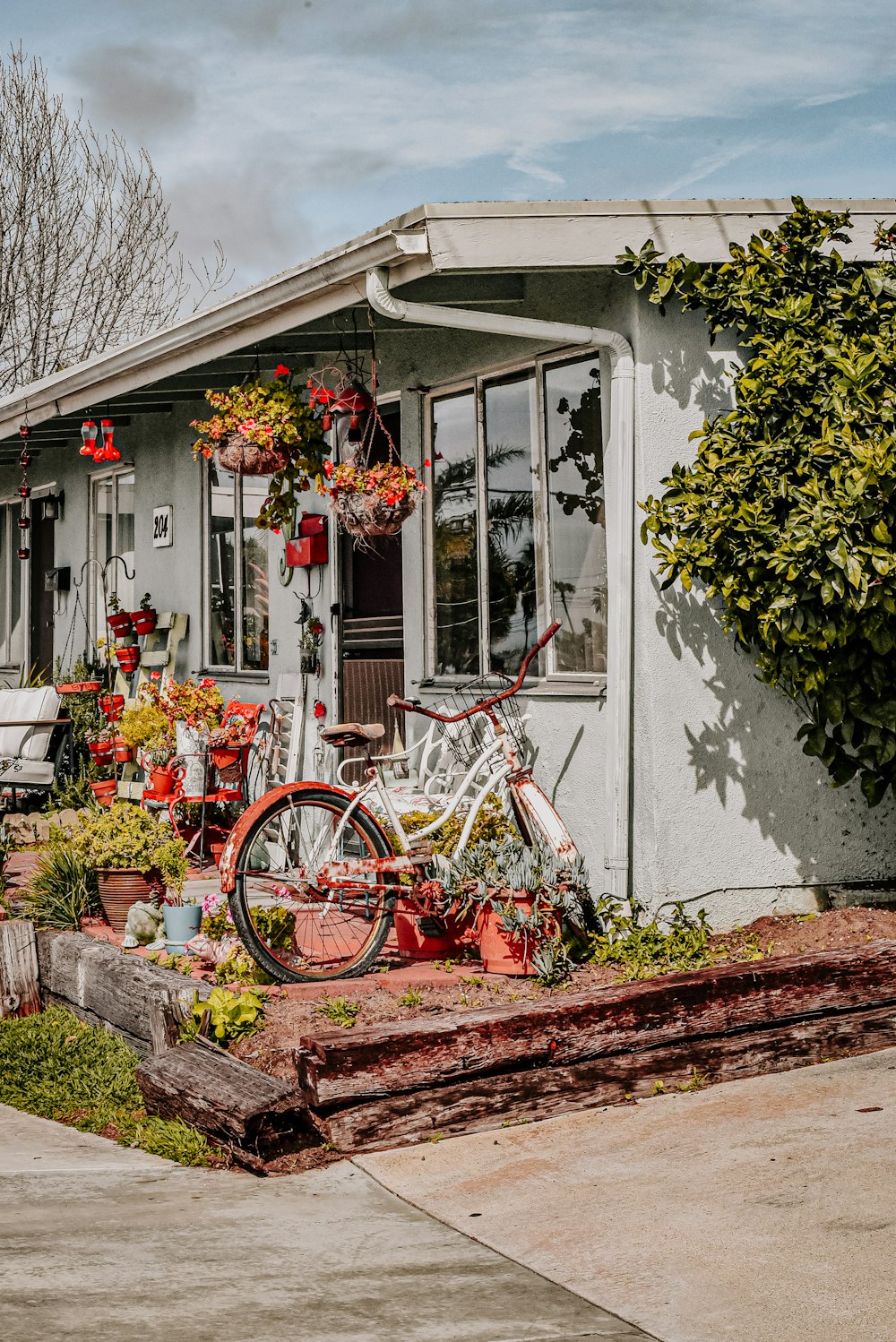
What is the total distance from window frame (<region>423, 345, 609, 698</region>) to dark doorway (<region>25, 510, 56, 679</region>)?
650 centimetres

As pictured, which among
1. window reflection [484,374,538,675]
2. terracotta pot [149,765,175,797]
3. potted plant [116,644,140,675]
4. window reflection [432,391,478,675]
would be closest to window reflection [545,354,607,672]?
window reflection [484,374,538,675]

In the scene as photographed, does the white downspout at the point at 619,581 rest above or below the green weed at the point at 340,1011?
above

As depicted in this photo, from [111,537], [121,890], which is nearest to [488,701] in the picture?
[121,890]

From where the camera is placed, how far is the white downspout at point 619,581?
5.87 metres

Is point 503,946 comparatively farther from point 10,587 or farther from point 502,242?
point 10,587

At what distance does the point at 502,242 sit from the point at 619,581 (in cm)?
152

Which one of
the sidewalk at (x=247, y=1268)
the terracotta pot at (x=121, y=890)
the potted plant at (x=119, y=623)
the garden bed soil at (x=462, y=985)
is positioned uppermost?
the potted plant at (x=119, y=623)

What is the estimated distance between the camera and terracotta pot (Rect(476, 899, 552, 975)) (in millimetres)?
5586

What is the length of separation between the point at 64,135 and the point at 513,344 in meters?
16.4

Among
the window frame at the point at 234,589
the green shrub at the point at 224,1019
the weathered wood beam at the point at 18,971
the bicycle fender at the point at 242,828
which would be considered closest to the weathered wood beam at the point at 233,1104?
the green shrub at the point at 224,1019

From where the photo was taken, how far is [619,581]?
595 centimetres

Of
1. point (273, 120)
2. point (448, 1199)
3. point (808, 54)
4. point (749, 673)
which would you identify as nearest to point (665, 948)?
point (749, 673)

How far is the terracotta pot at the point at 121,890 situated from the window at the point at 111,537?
15.7 feet

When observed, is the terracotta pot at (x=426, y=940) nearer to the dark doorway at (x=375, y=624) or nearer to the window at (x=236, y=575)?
the dark doorway at (x=375, y=624)
